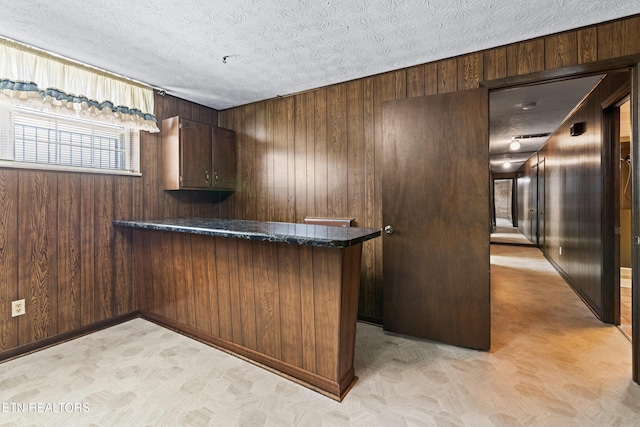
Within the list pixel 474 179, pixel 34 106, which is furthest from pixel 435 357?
pixel 34 106

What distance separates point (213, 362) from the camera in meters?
2.20

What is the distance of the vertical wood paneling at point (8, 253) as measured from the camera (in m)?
2.26

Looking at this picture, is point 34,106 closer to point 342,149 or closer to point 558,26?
point 342,149

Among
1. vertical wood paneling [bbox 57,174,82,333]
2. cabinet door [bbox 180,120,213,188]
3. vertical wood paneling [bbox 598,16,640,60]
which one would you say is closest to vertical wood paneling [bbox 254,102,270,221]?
cabinet door [bbox 180,120,213,188]

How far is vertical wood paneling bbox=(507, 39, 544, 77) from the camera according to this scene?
2230mm

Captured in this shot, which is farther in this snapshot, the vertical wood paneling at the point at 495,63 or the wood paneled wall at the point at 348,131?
the vertical wood paneling at the point at 495,63

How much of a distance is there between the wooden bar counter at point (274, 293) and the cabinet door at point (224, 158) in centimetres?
108

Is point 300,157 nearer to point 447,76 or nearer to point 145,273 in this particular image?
point 447,76

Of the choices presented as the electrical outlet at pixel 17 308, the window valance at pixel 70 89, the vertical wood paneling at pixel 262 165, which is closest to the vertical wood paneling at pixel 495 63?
the vertical wood paneling at pixel 262 165

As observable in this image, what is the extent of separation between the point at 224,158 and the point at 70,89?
1532 mm

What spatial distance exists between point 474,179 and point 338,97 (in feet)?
5.12

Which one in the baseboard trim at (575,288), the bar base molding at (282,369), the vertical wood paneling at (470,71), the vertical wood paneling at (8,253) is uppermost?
the vertical wood paneling at (470,71)

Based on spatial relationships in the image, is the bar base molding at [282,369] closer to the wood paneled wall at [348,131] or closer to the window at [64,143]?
the wood paneled wall at [348,131]

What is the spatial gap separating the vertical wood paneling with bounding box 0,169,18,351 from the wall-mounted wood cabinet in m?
1.22
